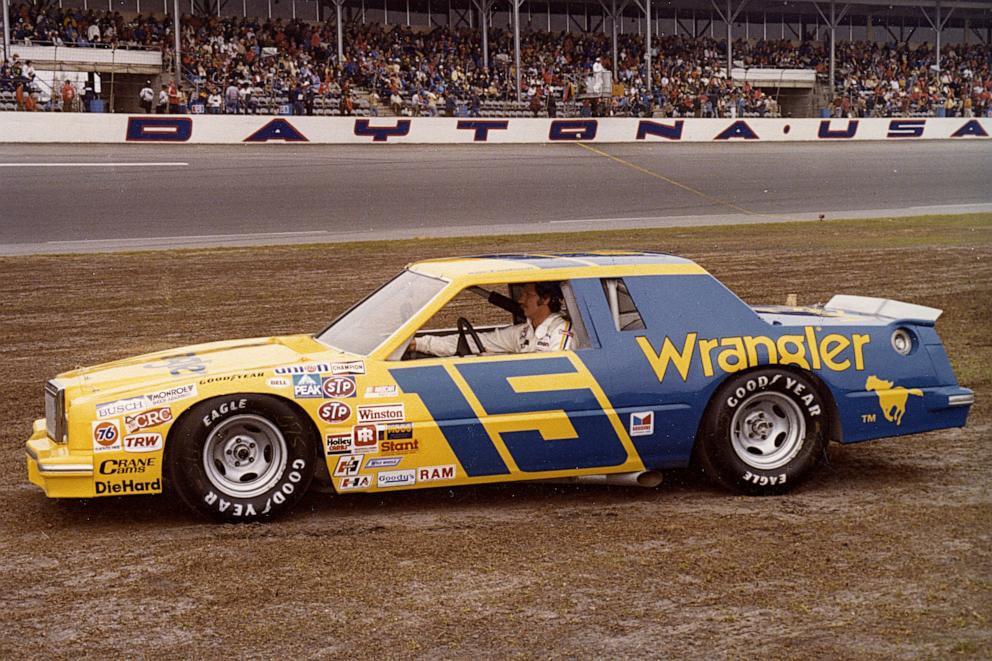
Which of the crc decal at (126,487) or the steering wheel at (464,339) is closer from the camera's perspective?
the crc decal at (126,487)

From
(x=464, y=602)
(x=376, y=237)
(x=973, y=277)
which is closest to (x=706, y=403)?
(x=464, y=602)

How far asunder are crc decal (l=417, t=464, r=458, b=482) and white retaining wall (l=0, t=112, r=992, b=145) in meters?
26.6

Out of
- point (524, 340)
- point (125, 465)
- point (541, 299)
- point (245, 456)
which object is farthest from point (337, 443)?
point (541, 299)

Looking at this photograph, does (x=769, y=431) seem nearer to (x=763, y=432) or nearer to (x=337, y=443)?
(x=763, y=432)

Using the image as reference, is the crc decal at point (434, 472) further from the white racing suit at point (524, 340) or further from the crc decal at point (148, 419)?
the crc decal at point (148, 419)

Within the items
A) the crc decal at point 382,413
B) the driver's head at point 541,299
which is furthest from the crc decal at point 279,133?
the crc decal at point 382,413

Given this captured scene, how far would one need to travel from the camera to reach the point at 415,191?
2947 centimetres

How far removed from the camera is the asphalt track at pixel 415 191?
82.5 feet

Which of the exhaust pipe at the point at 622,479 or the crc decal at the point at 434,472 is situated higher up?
the crc decal at the point at 434,472

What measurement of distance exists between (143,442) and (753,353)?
299 cm

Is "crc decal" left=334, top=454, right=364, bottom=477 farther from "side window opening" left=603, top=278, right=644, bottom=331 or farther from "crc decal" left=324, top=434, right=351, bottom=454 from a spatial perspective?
"side window opening" left=603, top=278, right=644, bottom=331

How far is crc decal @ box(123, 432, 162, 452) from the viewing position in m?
5.45

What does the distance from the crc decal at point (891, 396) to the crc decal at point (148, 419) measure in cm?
349

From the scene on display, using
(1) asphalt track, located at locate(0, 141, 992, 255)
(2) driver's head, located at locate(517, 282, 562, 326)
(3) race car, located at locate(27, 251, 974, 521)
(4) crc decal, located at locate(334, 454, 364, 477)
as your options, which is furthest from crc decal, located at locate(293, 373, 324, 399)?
(1) asphalt track, located at locate(0, 141, 992, 255)
